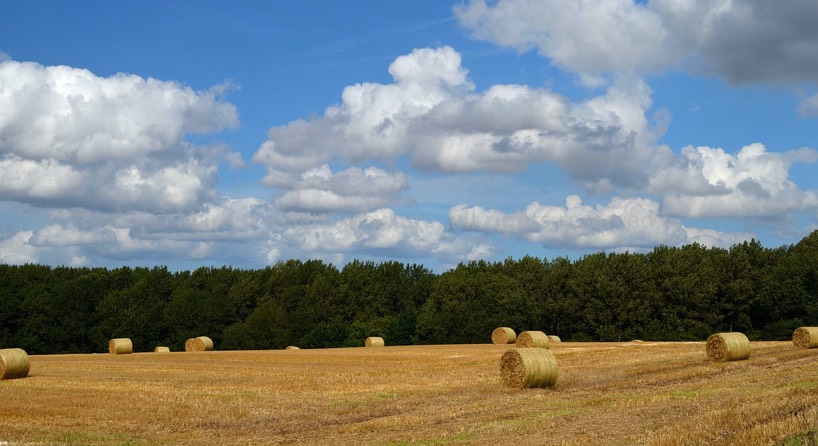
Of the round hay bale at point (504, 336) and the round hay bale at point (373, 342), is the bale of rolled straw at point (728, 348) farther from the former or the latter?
the round hay bale at point (373, 342)

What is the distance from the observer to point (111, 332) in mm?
91625

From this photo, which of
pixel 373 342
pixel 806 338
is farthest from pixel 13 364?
pixel 373 342

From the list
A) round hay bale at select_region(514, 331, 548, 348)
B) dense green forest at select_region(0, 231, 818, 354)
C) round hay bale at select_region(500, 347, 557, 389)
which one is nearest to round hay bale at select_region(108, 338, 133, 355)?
round hay bale at select_region(514, 331, 548, 348)

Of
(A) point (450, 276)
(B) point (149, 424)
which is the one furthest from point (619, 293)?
(B) point (149, 424)

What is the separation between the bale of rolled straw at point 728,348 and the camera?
33.2 m

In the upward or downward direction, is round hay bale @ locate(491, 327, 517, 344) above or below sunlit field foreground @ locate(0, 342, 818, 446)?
above

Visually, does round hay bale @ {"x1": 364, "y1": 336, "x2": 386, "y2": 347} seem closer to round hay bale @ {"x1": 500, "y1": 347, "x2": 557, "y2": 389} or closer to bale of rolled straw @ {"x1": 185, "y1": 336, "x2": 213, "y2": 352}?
bale of rolled straw @ {"x1": 185, "y1": 336, "x2": 213, "y2": 352}

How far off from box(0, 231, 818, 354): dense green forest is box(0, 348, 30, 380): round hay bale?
Result: 190ft

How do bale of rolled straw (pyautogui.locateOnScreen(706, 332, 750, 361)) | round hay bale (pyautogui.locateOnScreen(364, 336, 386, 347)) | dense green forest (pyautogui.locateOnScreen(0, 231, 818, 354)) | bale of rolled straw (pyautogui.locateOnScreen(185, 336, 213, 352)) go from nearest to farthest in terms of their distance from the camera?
bale of rolled straw (pyautogui.locateOnScreen(706, 332, 750, 361)) < bale of rolled straw (pyautogui.locateOnScreen(185, 336, 213, 352)) < round hay bale (pyautogui.locateOnScreen(364, 336, 386, 347)) < dense green forest (pyautogui.locateOnScreen(0, 231, 818, 354))

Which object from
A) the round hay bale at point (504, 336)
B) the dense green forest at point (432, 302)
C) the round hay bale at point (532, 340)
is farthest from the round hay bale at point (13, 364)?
the dense green forest at point (432, 302)

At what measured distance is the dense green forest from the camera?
80.1 m

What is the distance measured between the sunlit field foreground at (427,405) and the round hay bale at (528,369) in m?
0.48

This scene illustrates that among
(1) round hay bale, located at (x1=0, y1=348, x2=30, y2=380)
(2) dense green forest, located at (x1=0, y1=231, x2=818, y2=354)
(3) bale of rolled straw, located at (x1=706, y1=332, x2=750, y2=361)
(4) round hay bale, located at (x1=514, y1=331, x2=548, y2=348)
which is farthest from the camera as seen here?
(2) dense green forest, located at (x1=0, y1=231, x2=818, y2=354)

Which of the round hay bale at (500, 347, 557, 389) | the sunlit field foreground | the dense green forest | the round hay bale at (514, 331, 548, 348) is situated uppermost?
the dense green forest
